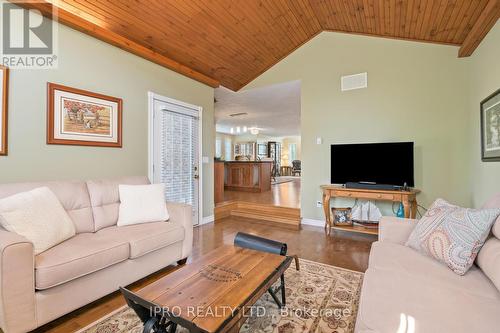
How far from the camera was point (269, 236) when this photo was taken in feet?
11.7

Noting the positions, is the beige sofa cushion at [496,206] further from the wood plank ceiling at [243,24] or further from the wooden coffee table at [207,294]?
the wood plank ceiling at [243,24]

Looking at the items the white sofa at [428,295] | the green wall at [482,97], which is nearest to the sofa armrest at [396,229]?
the white sofa at [428,295]

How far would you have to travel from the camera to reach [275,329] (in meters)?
1.54

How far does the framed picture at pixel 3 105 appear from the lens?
2.05 meters

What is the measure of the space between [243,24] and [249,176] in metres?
4.45

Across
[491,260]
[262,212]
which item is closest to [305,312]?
[491,260]

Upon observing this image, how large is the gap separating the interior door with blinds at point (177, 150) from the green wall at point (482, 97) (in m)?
3.71

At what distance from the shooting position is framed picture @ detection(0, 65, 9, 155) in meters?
2.05

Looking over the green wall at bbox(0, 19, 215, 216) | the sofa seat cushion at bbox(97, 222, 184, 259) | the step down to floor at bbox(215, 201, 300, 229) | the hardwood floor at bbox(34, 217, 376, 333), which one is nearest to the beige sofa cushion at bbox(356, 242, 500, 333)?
the hardwood floor at bbox(34, 217, 376, 333)

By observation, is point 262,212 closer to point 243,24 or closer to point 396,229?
point 396,229

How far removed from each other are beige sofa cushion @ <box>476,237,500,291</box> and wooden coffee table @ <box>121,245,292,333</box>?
3.61 ft

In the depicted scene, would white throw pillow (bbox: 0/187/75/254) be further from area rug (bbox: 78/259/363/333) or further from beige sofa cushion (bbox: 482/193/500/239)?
beige sofa cushion (bbox: 482/193/500/239)

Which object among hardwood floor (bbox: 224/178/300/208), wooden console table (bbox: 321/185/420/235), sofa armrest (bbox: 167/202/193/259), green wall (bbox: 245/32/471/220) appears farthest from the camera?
hardwood floor (bbox: 224/178/300/208)

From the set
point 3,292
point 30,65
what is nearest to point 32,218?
point 3,292
